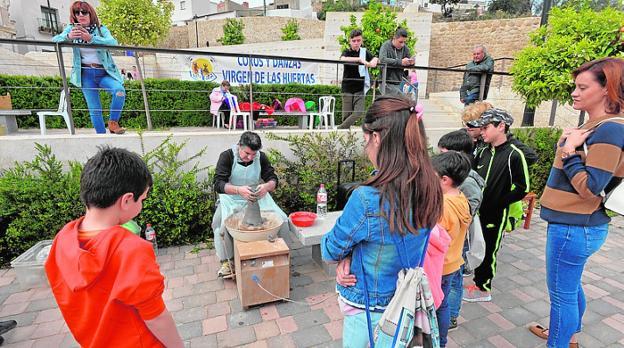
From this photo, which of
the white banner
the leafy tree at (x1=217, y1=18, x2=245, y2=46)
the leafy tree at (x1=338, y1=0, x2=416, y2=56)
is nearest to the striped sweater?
the leafy tree at (x1=338, y1=0, x2=416, y2=56)

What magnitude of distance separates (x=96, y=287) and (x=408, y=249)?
1.21 metres

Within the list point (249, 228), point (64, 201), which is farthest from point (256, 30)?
point (249, 228)

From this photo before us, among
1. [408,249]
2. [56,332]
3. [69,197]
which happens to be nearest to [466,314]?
[408,249]

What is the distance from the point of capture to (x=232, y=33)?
2561 centimetres

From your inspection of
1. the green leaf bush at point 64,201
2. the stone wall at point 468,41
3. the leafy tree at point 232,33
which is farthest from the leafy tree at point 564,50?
the leafy tree at point 232,33

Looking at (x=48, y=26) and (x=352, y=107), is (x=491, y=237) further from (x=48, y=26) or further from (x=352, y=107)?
(x=48, y=26)

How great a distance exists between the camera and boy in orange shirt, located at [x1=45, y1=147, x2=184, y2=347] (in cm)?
114

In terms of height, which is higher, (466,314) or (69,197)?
(69,197)

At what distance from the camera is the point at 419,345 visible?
4.58ft

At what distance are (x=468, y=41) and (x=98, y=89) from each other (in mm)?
17805

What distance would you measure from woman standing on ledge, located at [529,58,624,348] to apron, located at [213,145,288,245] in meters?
2.23

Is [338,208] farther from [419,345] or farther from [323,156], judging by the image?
[419,345]

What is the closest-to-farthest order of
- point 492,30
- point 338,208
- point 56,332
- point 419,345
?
point 419,345 < point 56,332 < point 338,208 < point 492,30

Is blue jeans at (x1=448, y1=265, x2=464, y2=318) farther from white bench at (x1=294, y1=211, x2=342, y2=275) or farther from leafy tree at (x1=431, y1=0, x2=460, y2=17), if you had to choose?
leafy tree at (x1=431, y1=0, x2=460, y2=17)
